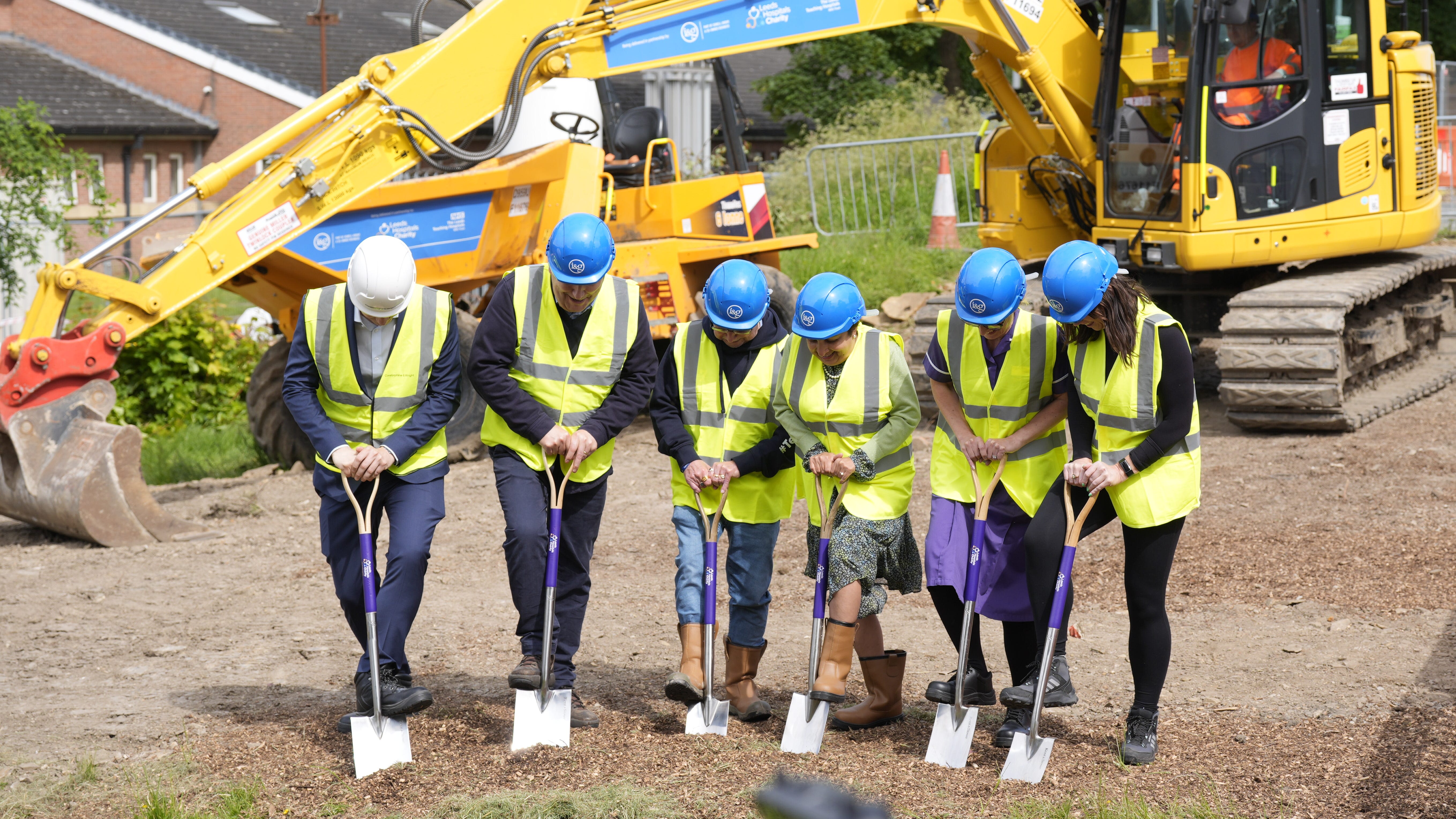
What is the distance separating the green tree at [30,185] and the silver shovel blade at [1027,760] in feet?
32.3

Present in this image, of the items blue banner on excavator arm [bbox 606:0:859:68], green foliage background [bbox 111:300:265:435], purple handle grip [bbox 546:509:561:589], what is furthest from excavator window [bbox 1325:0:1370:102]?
green foliage background [bbox 111:300:265:435]

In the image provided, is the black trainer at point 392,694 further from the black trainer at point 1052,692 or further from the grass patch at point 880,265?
the grass patch at point 880,265

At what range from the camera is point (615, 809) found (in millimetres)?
4438

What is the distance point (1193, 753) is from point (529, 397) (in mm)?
2632

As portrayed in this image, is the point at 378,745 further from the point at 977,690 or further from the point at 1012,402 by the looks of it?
the point at 1012,402

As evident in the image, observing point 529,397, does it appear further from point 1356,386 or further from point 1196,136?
point 1356,386

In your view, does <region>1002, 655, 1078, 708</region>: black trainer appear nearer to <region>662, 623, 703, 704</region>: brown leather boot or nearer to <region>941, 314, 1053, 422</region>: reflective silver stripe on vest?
<region>941, 314, 1053, 422</region>: reflective silver stripe on vest

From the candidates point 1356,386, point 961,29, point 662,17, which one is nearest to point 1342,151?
point 1356,386

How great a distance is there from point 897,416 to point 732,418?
623mm

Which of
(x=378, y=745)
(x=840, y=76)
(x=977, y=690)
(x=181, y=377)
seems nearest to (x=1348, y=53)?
(x=977, y=690)

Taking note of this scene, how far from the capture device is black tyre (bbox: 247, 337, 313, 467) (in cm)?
1087

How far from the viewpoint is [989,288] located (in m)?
4.91

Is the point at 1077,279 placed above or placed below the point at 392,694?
above

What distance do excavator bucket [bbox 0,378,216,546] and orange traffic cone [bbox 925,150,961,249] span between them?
10.6 metres
